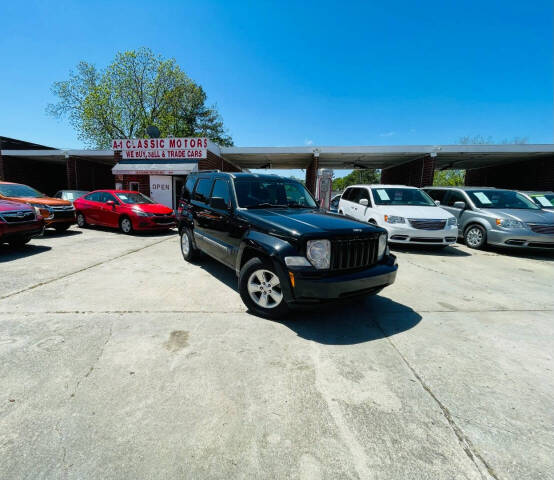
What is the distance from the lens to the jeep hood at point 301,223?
302 centimetres

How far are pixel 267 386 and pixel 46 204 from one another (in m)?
10.2

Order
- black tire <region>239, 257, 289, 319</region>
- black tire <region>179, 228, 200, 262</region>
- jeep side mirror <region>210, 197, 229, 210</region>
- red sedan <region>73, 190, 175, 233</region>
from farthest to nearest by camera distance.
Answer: red sedan <region>73, 190, 175, 233</region> < black tire <region>179, 228, 200, 262</region> < jeep side mirror <region>210, 197, 229, 210</region> < black tire <region>239, 257, 289, 319</region>

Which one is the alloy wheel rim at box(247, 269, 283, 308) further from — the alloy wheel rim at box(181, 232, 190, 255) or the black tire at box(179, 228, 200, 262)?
the alloy wheel rim at box(181, 232, 190, 255)

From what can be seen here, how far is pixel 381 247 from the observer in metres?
3.48

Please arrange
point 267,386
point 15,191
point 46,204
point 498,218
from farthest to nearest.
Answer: point 15,191
point 46,204
point 498,218
point 267,386

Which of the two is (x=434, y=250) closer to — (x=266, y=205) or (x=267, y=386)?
(x=266, y=205)

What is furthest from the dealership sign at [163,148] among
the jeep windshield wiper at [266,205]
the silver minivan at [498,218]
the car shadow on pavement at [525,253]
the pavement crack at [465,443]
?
the pavement crack at [465,443]

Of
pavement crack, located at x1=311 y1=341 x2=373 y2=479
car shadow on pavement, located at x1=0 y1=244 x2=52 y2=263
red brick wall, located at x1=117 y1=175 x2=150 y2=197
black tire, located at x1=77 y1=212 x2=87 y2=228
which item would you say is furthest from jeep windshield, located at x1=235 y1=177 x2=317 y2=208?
red brick wall, located at x1=117 y1=175 x2=150 y2=197

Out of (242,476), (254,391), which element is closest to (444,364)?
(254,391)

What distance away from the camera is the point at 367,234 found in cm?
321

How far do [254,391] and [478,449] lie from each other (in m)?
1.50

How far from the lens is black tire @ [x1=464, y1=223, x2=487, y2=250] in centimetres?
768

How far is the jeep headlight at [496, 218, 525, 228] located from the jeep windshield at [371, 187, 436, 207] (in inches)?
65.8

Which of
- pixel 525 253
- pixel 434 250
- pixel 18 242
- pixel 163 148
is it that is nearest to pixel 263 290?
pixel 434 250
